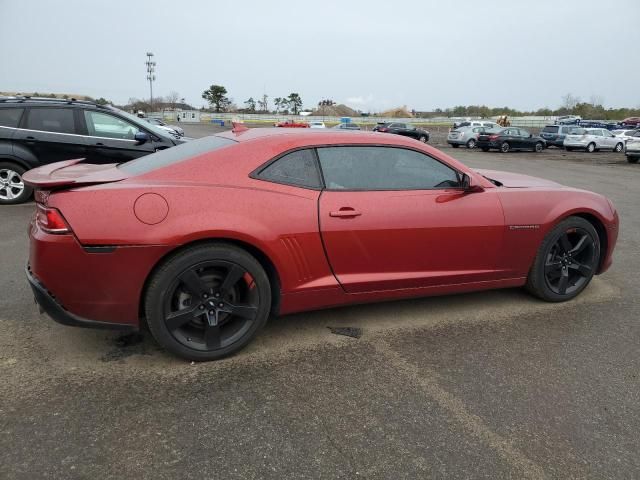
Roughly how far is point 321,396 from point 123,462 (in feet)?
3.42

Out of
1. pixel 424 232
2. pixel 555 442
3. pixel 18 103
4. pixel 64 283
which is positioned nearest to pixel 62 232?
pixel 64 283

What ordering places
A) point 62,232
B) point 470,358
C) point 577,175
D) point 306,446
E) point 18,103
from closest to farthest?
point 306,446 → point 62,232 → point 470,358 → point 18,103 → point 577,175

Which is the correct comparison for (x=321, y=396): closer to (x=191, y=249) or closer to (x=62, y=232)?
(x=191, y=249)

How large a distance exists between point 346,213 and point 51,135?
6.37m

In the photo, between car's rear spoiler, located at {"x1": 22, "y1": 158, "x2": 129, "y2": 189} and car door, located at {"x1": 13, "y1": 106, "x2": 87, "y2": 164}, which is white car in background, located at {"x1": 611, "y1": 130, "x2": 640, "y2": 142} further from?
car's rear spoiler, located at {"x1": 22, "y1": 158, "x2": 129, "y2": 189}

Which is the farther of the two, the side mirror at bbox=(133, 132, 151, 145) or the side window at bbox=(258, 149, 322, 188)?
the side mirror at bbox=(133, 132, 151, 145)

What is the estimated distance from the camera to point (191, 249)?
9.21 feet

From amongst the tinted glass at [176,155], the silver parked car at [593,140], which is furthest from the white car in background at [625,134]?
the tinted glass at [176,155]

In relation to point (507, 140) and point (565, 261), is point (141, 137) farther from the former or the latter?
point (507, 140)

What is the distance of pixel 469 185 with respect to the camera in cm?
358

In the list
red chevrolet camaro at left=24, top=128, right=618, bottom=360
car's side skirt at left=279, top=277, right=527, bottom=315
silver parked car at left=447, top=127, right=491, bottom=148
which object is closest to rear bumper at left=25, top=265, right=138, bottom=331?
red chevrolet camaro at left=24, top=128, right=618, bottom=360

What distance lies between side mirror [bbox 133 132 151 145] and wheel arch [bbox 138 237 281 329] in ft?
17.7

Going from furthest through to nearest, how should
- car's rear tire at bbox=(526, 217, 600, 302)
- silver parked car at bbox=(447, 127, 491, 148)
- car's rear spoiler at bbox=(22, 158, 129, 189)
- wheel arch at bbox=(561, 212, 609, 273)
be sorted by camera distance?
silver parked car at bbox=(447, 127, 491, 148), wheel arch at bbox=(561, 212, 609, 273), car's rear tire at bbox=(526, 217, 600, 302), car's rear spoiler at bbox=(22, 158, 129, 189)

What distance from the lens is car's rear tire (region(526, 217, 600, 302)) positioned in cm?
391
